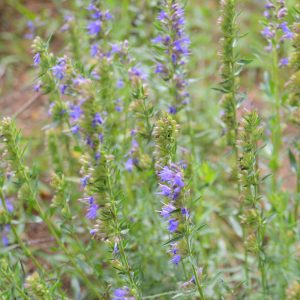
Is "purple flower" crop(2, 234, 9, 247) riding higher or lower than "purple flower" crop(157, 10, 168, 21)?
lower

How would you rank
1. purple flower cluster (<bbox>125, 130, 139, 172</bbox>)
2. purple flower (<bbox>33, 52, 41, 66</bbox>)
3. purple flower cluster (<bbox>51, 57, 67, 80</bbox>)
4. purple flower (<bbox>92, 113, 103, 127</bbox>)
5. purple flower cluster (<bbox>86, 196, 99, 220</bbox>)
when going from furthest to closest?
purple flower cluster (<bbox>125, 130, 139, 172</bbox>) → purple flower (<bbox>33, 52, 41, 66</bbox>) → purple flower cluster (<bbox>51, 57, 67, 80</bbox>) → purple flower cluster (<bbox>86, 196, 99, 220</bbox>) → purple flower (<bbox>92, 113, 103, 127</bbox>)

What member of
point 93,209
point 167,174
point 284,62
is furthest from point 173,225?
point 284,62

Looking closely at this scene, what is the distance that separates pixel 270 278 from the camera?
3.71 metres

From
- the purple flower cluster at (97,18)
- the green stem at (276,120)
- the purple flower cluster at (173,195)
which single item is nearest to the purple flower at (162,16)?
the purple flower cluster at (97,18)

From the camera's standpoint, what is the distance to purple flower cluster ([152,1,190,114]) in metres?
3.03

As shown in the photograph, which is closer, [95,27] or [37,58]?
→ [37,58]

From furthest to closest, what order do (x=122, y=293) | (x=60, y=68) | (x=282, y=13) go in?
(x=282, y=13) → (x=60, y=68) → (x=122, y=293)

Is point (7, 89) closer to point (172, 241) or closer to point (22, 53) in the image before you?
point (22, 53)

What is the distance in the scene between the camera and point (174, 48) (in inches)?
124

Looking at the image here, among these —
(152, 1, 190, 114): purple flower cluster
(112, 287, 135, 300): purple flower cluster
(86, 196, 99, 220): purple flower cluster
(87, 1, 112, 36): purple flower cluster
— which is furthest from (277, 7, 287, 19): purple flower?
(112, 287, 135, 300): purple flower cluster

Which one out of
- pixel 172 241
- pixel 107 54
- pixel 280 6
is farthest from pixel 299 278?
pixel 107 54

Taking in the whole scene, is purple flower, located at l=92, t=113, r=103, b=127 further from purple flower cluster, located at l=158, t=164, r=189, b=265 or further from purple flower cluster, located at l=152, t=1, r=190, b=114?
purple flower cluster, located at l=152, t=1, r=190, b=114

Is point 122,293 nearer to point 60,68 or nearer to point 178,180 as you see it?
point 178,180

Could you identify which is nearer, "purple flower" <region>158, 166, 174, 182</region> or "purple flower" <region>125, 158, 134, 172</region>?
"purple flower" <region>158, 166, 174, 182</region>
